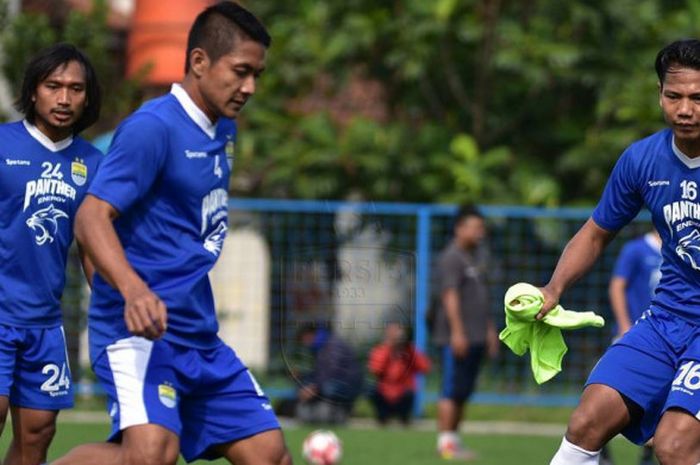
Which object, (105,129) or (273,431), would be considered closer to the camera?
(273,431)

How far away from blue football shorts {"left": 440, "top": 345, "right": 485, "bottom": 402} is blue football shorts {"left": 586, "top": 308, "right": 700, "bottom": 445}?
21.0ft

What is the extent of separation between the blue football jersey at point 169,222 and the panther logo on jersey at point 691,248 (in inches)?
73.9

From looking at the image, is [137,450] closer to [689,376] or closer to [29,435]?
[29,435]

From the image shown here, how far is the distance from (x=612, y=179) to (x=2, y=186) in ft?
8.61

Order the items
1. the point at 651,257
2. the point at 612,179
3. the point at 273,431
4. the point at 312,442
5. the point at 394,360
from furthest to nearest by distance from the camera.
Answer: the point at 394,360, the point at 651,257, the point at 312,442, the point at 612,179, the point at 273,431

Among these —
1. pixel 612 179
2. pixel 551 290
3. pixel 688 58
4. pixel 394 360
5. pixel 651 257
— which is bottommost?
pixel 394 360

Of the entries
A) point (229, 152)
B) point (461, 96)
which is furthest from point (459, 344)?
point (229, 152)

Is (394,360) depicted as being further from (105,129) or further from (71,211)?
(71,211)

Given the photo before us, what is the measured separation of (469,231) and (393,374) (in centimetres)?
236

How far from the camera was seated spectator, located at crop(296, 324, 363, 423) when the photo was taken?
13.5m

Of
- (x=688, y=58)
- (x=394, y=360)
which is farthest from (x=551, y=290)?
(x=394, y=360)

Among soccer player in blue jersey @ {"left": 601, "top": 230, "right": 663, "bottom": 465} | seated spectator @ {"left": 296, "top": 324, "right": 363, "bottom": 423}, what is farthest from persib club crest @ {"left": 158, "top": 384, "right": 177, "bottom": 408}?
seated spectator @ {"left": 296, "top": 324, "right": 363, "bottom": 423}

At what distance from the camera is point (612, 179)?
628cm

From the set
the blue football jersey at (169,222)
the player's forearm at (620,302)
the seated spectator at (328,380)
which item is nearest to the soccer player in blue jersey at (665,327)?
the blue football jersey at (169,222)
